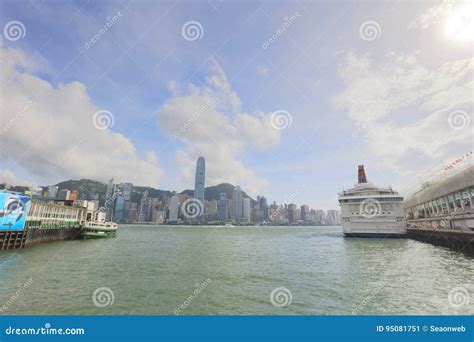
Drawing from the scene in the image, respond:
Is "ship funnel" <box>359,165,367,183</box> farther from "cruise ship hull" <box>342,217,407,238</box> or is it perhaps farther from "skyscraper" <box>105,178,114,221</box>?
"skyscraper" <box>105,178,114,221</box>

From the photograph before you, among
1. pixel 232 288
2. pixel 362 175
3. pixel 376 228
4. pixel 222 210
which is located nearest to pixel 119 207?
pixel 222 210

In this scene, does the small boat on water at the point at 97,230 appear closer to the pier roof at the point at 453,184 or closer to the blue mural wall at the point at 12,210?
the blue mural wall at the point at 12,210

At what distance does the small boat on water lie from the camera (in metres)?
49.2

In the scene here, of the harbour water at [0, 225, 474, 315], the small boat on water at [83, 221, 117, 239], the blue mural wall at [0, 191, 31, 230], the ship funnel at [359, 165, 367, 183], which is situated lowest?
the harbour water at [0, 225, 474, 315]

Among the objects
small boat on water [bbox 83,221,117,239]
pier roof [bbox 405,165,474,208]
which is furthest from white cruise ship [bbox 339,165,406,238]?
small boat on water [bbox 83,221,117,239]

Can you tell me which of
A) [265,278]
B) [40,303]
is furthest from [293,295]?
[40,303]

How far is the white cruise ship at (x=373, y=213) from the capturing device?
5012cm

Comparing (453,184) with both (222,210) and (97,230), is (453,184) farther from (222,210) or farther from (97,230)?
(222,210)

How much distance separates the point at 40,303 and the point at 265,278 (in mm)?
12687

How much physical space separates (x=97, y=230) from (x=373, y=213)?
62994 millimetres

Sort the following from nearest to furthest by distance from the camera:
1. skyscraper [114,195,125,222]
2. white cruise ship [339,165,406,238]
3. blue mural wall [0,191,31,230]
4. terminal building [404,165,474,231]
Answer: blue mural wall [0,191,31,230] < terminal building [404,165,474,231] < white cruise ship [339,165,406,238] < skyscraper [114,195,125,222]

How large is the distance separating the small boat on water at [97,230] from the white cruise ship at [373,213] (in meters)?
56.7

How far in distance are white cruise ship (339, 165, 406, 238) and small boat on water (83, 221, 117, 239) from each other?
186 feet

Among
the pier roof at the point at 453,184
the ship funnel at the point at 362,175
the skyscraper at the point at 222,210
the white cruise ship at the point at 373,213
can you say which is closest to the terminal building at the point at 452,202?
the pier roof at the point at 453,184
